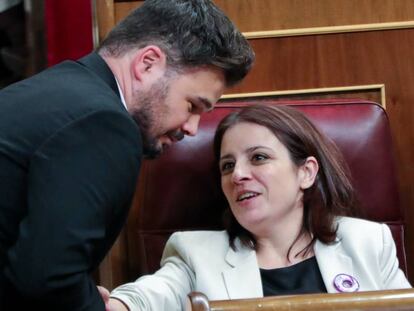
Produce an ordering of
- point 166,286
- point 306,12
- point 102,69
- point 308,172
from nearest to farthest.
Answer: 1. point 102,69
2. point 166,286
3. point 308,172
4. point 306,12

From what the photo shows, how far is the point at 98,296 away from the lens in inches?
42.1

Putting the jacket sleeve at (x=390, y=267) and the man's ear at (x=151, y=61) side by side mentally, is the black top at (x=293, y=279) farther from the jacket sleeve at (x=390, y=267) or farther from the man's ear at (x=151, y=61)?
the man's ear at (x=151, y=61)

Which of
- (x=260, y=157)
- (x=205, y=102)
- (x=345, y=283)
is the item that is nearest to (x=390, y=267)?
(x=345, y=283)

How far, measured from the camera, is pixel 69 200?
0.92 metres

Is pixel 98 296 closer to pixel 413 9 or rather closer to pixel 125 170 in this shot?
pixel 125 170

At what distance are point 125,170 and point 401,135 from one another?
1181mm

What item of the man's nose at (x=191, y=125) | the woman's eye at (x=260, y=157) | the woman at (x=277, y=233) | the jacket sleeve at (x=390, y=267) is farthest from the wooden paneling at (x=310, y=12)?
the man's nose at (x=191, y=125)

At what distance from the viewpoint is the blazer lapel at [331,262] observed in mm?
1487

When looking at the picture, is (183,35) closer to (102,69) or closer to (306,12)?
(102,69)

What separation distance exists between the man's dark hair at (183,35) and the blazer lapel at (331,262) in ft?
1.63

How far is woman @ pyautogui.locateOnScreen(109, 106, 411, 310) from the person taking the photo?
1.49 metres

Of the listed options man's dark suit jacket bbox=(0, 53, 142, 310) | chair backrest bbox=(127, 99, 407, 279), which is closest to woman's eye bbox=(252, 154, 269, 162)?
chair backrest bbox=(127, 99, 407, 279)

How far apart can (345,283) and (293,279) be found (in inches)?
4.3

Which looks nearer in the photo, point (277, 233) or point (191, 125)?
point (191, 125)
